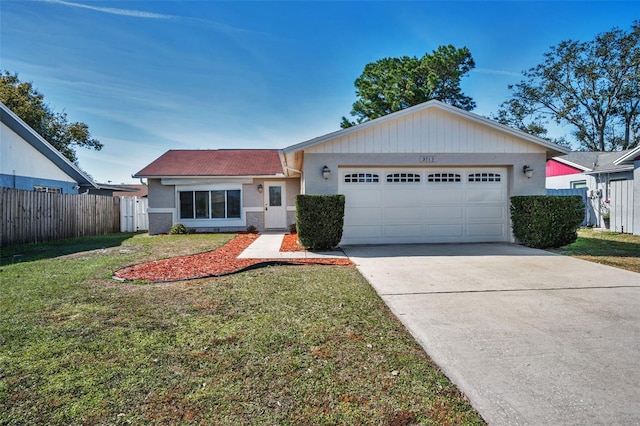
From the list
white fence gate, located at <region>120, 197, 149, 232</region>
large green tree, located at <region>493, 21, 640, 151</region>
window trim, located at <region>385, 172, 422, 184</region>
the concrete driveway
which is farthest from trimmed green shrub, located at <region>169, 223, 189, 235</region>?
large green tree, located at <region>493, 21, 640, 151</region>

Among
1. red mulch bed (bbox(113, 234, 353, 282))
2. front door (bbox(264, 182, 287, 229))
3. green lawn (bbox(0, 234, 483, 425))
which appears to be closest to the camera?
green lawn (bbox(0, 234, 483, 425))

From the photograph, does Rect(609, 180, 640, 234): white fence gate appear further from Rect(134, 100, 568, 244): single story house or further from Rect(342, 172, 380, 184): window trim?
Rect(342, 172, 380, 184): window trim

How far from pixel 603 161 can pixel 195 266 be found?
70.1ft

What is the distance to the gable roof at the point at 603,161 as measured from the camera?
45.4ft

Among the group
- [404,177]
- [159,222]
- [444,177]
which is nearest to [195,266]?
[404,177]

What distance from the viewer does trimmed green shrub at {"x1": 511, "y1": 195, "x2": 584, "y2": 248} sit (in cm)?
942

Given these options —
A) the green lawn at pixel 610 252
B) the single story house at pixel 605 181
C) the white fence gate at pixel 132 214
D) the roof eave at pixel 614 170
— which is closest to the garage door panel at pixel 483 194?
the green lawn at pixel 610 252

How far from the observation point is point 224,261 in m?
8.31

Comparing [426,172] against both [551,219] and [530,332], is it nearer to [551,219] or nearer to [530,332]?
[551,219]

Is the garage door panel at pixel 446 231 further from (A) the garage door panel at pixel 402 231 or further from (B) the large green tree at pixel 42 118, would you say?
(B) the large green tree at pixel 42 118

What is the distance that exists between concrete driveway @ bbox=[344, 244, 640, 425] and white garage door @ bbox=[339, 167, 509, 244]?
3.37 m

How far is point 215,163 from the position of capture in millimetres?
18297

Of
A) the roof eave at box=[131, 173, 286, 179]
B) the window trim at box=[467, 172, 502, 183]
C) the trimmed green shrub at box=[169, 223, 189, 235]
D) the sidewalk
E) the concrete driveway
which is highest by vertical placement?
the roof eave at box=[131, 173, 286, 179]

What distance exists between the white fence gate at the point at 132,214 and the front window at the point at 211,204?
2.98 m
